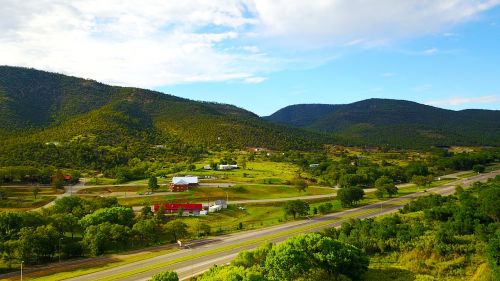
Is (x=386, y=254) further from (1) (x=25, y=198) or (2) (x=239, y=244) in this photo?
(1) (x=25, y=198)

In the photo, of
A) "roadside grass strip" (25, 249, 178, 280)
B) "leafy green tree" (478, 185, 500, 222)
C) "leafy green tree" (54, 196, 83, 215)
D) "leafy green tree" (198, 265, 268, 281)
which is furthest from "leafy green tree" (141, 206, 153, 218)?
"leafy green tree" (478, 185, 500, 222)

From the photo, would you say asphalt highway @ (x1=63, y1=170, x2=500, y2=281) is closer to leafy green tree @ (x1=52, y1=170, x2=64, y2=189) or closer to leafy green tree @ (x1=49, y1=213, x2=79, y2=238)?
leafy green tree @ (x1=49, y1=213, x2=79, y2=238)

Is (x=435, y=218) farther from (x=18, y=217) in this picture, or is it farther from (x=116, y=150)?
(x=116, y=150)

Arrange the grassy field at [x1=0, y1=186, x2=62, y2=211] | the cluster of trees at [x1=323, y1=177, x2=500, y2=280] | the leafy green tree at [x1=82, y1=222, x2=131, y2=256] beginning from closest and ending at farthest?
the cluster of trees at [x1=323, y1=177, x2=500, y2=280] → the leafy green tree at [x1=82, y1=222, x2=131, y2=256] → the grassy field at [x1=0, y1=186, x2=62, y2=211]

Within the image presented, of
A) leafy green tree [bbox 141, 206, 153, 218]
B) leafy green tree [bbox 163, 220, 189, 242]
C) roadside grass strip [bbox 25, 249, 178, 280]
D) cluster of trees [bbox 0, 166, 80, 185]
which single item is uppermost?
cluster of trees [bbox 0, 166, 80, 185]

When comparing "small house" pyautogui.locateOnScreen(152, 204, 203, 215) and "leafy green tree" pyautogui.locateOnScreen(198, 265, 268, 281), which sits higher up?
"leafy green tree" pyautogui.locateOnScreen(198, 265, 268, 281)

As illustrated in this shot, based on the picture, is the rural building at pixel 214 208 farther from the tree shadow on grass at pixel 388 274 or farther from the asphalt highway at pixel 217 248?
the tree shadow on grass at pixel 388 274

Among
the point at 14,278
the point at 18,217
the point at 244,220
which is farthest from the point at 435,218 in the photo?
the point at 18,217
